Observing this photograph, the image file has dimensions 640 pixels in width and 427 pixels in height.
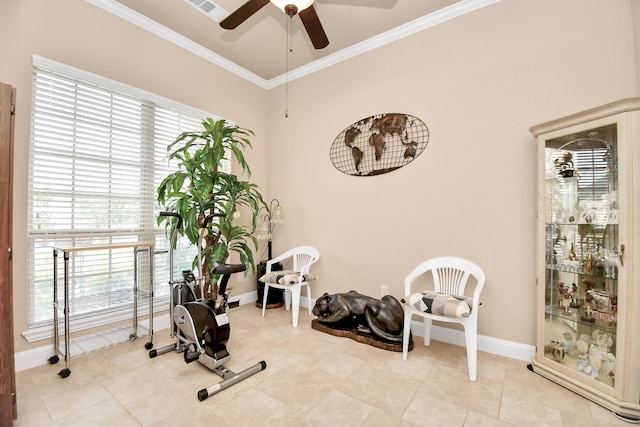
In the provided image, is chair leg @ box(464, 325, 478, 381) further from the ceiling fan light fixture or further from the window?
the window

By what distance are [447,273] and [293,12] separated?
2.48 m

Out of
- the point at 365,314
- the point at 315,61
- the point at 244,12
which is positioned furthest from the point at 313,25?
the point at 365,314

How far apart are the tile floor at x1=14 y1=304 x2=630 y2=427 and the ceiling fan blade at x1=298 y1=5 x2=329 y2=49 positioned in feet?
8.56

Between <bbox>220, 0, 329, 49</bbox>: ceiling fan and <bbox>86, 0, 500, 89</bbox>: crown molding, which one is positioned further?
<bbox>86, 0, 500, 89</bbox>: crown molding

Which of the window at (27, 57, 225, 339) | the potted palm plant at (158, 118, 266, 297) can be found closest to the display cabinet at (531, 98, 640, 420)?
Answer: the potted palm plant at (158, 118, 266, 297)

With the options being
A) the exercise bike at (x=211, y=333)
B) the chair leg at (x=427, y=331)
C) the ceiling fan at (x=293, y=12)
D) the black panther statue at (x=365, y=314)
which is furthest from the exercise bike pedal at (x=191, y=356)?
the ceiling fan at (x=293, y=12)

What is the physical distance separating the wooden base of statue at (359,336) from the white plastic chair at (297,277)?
0.29 meters

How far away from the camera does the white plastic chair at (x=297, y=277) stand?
310 cm

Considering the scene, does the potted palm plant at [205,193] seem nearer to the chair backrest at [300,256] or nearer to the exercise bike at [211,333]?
the exercise bike at [211,333]

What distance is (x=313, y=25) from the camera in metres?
2.11

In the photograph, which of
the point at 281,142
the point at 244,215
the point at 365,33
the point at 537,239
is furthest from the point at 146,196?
the point at 537,239

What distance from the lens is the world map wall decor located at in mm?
2926

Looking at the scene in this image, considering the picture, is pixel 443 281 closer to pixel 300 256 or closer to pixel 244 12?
pixel 300 256

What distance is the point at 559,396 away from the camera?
1.87 meters
